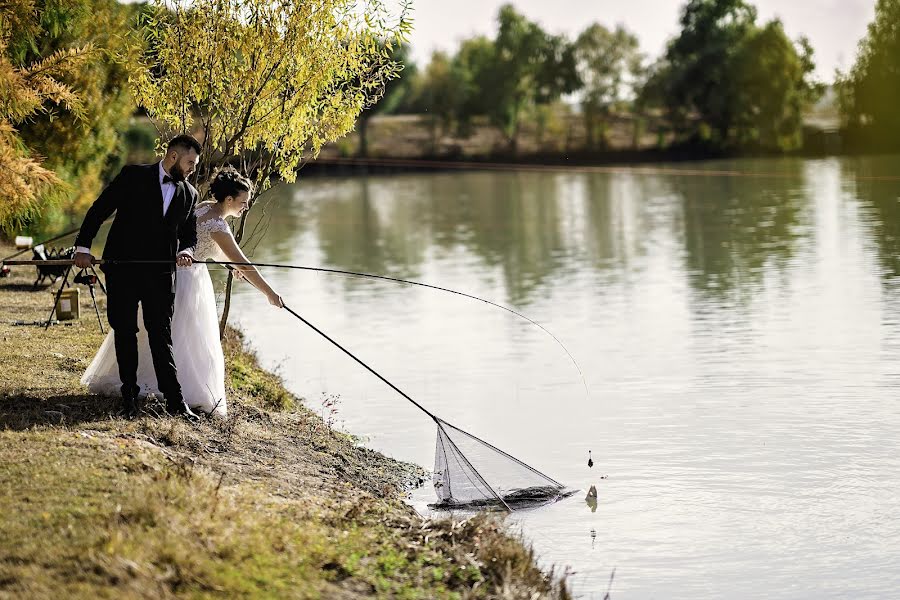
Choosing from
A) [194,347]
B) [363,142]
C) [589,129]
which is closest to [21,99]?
[194,347]

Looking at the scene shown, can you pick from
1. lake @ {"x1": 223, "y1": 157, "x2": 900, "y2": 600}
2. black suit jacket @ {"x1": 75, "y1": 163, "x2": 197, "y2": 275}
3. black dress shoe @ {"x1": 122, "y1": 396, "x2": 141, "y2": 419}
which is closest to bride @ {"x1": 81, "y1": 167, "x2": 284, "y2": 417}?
black dress shoe @ {"x1": 122, "y1": 396, "x2": 141, "y2": 419}

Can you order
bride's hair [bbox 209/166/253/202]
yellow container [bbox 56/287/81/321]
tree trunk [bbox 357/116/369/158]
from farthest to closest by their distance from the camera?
tree trunk [bbox 357/116/369/158] < yellow container [bbox 56/287/81/321] < bride's hair [bbox 209/166/253/202]

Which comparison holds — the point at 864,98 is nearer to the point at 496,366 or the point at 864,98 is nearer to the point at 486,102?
the point at 486,102

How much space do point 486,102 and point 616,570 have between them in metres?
96.9

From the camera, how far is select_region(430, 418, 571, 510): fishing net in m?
10.2

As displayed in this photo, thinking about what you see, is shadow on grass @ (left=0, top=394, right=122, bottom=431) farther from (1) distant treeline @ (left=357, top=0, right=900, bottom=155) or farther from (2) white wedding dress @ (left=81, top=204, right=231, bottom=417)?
(1) distant treeline @ (left=357, top=0, right=900, bottom=155)

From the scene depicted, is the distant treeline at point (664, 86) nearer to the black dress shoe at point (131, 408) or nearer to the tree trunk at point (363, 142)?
the tree trunk at point (363, 142)

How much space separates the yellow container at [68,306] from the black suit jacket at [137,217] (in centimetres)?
590

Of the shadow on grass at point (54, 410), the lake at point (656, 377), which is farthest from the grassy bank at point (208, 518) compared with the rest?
the lake at point (656, 377)

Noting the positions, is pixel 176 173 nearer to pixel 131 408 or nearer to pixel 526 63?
pixel 131 408

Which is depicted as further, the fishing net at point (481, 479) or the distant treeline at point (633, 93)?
the distant treeline at point (633, 93)

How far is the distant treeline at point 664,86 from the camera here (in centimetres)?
8719

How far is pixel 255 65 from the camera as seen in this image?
13875 mm

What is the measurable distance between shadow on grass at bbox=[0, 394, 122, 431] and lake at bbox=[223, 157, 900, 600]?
2578mm
